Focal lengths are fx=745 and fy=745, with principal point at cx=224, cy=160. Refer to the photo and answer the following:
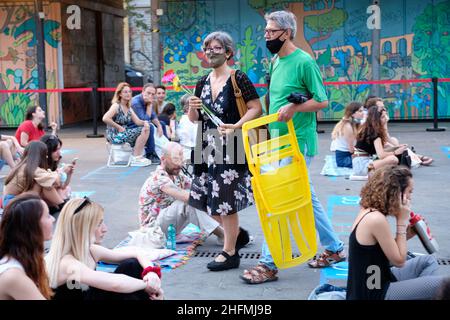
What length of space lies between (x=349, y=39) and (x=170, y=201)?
1100cm

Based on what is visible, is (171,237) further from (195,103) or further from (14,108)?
(14,108)

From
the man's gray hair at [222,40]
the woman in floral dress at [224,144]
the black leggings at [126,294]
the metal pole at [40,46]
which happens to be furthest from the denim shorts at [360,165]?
the metal pole at [40,46]

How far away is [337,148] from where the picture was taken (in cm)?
1100

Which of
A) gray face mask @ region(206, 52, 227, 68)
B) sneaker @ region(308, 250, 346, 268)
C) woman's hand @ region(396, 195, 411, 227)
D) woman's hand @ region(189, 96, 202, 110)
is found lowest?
sneaker @ region(308, 250, 346, 268)

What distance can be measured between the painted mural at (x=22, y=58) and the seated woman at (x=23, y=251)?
14577 millimetres

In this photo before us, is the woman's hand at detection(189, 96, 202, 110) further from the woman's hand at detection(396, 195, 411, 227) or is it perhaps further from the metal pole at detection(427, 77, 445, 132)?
the metal pole at detection(427, 77, 445, 132)

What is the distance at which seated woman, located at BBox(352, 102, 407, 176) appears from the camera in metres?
9.60

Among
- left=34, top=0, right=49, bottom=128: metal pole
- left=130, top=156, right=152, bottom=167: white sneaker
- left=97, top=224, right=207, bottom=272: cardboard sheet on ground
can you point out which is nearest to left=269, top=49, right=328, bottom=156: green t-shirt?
left=97, top=224, right=207, bottom=272: cardboard sheet on ground

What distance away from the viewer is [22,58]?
1809 centimetres

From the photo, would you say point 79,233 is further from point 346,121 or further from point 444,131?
point 444,131

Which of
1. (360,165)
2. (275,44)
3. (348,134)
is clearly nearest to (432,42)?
(348,134)

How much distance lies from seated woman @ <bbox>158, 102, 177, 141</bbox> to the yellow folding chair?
25.0ft
